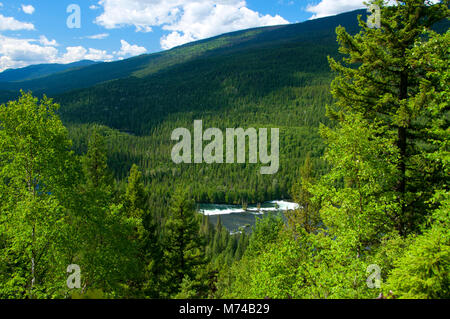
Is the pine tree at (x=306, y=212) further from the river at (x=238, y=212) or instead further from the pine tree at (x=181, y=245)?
the river at (x=238, y=212)

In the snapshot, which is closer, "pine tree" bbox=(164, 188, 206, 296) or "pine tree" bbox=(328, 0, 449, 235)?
"pine tree" bbox=(328, 0, 449, 235)

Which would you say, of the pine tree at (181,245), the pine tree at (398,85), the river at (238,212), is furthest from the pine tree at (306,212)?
the river at (238,212)

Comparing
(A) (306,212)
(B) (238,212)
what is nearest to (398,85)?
(A) (306,212)

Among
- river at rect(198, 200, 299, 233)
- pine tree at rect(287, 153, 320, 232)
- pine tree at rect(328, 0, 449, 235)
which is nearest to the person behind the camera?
pine tree at rect(328, 0, 449, 235)

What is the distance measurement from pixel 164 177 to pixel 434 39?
185191 millimetres

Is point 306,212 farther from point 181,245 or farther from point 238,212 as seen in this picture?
point 238,212

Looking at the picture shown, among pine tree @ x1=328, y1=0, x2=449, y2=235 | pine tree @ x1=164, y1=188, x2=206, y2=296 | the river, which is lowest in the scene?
the river

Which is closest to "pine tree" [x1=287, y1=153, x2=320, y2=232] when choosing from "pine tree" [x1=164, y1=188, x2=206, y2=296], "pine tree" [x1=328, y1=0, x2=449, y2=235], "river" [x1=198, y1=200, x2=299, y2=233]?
"pine tree" [x1=164, y1=188, x2=206, y2=296]

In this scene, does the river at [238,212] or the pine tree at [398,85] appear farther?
the river at [238,212]

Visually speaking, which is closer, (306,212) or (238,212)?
(306,212)

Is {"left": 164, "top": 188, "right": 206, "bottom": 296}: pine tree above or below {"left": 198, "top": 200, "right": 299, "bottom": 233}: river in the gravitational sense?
above

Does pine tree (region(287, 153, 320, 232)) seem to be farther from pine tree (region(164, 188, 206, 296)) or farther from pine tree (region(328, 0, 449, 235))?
pine tree (region(328, 0, 449, 235))

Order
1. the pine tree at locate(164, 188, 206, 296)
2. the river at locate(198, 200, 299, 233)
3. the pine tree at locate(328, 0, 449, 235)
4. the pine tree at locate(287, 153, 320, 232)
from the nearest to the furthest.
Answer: the pine tree at locate(328, 0, 449, 235) → the pine tree at locate(164, 188, 206, 296) → the pine tree at locate(287, 153, 320, 232) → the river at locate(198, 200, 299, 233)
